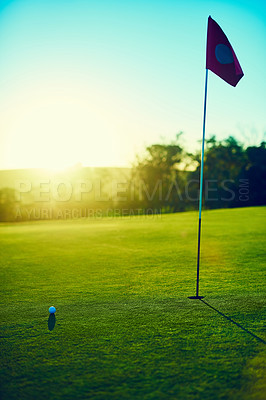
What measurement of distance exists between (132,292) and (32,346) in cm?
286

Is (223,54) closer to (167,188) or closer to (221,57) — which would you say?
(221,57)

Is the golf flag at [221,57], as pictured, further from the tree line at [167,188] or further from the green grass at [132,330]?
the tree line at [167,188]

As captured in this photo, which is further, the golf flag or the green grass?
the golf flag

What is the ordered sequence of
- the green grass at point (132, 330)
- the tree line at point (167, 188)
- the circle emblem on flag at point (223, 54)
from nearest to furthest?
the green grass at point (132, 330)
the circle emblem on flag at point (223, 54)
the tree line at point (167, 188)

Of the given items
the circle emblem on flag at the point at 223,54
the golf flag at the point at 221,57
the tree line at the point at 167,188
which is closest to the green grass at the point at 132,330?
the golf flag at the point at 221,57

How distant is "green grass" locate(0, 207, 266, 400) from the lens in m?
3.34

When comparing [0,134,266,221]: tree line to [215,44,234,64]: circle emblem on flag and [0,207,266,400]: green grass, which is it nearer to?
[0,207,266,400]: green grass

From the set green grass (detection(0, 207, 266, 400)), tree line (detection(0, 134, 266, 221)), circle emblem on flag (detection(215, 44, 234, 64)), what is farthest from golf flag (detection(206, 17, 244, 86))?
tree line (detection(0, 134, 266, 221))

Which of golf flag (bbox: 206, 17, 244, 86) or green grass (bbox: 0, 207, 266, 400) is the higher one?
golf flag (bbox: 206, 17, 244, 86)

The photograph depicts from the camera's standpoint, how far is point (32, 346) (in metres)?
4.27

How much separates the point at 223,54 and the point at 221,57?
0.24 feet

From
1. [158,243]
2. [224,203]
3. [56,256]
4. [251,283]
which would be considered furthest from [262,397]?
[224,203]

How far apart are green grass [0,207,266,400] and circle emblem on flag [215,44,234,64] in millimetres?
4889

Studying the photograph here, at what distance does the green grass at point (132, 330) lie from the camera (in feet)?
11.0
